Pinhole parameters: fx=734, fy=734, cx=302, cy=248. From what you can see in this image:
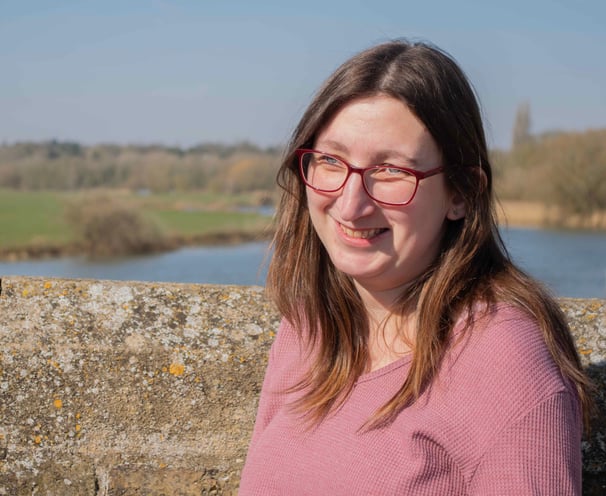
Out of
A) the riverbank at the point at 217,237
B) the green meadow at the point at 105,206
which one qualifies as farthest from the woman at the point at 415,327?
the green meadow at the point at 105,206

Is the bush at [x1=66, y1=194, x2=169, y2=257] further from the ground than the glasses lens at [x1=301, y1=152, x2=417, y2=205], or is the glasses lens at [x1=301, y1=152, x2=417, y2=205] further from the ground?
the glasses lens at [x1=301, y1=152, x2=417, y2=205]

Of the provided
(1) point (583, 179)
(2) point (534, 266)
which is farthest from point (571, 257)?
Answer: (2) point (534, 266)

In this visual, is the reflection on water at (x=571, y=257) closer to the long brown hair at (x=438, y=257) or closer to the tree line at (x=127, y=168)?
the long brown hair at (x=438, y=257)

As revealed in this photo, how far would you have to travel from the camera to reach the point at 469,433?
141cm

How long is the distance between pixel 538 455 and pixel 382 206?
609 millimetres

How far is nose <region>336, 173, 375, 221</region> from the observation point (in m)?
1.63

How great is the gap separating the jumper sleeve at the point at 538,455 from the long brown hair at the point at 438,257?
0.11 metres

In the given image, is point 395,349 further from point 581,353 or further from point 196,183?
point 196,183

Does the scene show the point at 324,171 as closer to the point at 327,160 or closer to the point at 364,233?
the point at 327,160

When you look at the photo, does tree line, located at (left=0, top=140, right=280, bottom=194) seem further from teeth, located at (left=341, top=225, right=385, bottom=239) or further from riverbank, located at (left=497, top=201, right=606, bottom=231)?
teeth, located at (left=341, top=225, right=385, bottom=239)

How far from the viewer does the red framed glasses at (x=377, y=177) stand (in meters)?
1.58

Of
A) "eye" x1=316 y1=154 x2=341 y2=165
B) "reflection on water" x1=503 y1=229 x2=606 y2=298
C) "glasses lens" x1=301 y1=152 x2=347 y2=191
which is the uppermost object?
"eye" x1=316 y1=154 x2=341 y2=165

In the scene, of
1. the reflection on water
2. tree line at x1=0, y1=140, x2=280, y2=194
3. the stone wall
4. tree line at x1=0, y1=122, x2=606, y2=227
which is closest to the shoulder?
the stone wall

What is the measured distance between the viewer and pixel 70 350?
2109 millimetres
